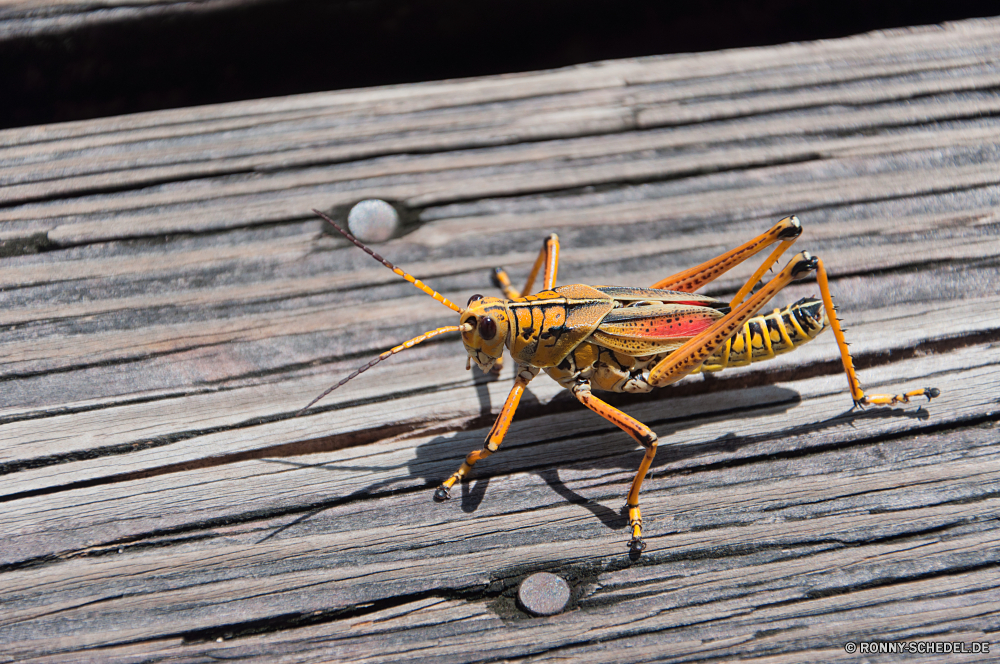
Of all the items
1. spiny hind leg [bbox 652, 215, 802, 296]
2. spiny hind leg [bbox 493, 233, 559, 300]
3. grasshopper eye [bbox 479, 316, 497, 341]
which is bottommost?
grasshopper eye [bbox 479, 316, 497, 341]

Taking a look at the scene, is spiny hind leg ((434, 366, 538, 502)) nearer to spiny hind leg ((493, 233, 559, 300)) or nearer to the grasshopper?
the grasshopper

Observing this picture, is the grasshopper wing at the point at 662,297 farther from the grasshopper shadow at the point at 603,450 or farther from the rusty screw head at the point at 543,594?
the rusty screw head at the point at 543,594

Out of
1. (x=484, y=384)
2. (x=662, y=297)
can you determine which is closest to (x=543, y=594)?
(x=484, y=384)

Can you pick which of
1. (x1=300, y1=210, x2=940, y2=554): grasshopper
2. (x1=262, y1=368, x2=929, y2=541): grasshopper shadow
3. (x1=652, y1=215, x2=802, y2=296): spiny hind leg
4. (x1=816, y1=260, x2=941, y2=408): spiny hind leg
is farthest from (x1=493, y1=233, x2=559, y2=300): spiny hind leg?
(x1=816, y1=260, x2=941, y2=408): spiny hind leg

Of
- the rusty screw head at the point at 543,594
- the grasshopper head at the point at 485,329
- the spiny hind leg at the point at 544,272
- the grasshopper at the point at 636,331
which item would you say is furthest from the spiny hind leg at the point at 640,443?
the spiny hind leg at the point at 544,272

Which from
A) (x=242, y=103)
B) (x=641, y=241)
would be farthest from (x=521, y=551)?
(x=242, y=103)
